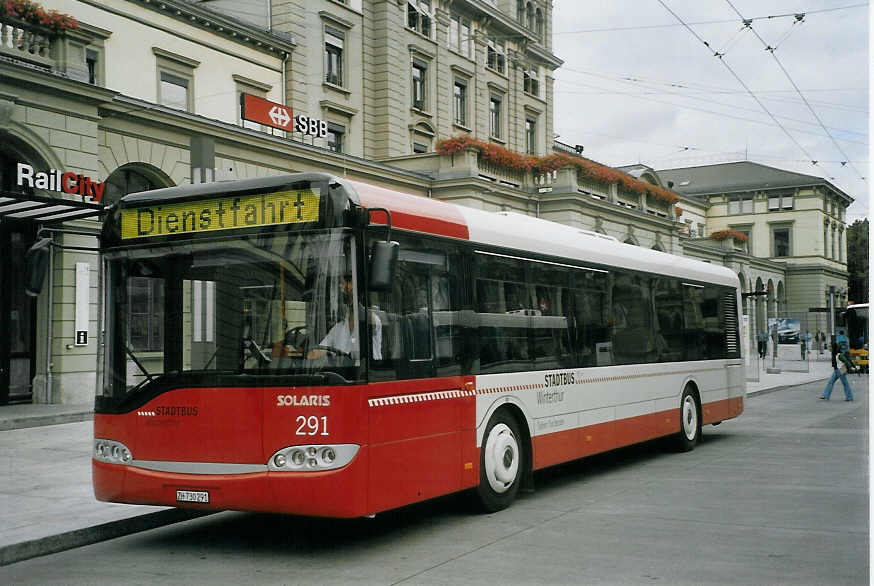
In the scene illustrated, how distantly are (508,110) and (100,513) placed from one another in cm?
3618

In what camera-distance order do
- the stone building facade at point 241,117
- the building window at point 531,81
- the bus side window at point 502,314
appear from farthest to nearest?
1. the building window at point 531,81
2. the stone building facade at point 241,117
3. the bus side window at point 502,314

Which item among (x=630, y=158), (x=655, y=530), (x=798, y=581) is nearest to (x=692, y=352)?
(x=655, y=530)

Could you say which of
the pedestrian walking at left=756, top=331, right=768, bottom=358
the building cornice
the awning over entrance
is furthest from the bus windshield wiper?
the pedestrian walking at left=756, top=331, right=768, bottom=358

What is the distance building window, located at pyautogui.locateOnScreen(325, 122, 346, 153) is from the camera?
32969 millimetres

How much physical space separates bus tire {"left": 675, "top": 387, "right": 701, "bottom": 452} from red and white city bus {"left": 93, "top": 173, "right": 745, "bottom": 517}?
516cm

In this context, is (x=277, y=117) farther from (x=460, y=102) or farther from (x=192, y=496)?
(x=192, y=496)

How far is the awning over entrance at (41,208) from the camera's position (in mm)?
12913

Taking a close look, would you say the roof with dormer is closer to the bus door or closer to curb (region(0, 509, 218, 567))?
the bus door

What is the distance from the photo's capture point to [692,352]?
14156mm

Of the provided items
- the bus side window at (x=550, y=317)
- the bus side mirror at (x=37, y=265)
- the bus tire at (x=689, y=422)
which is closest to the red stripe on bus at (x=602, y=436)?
the bus tire at (x=689, y=422)

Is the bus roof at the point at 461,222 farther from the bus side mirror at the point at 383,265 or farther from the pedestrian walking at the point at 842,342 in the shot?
the pedestrian walking at the point at 842,342

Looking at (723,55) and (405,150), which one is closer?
(723,55)

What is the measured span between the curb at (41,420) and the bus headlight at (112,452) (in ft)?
27.2

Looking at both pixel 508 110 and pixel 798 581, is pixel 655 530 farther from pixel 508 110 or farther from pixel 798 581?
pixel 508 110
